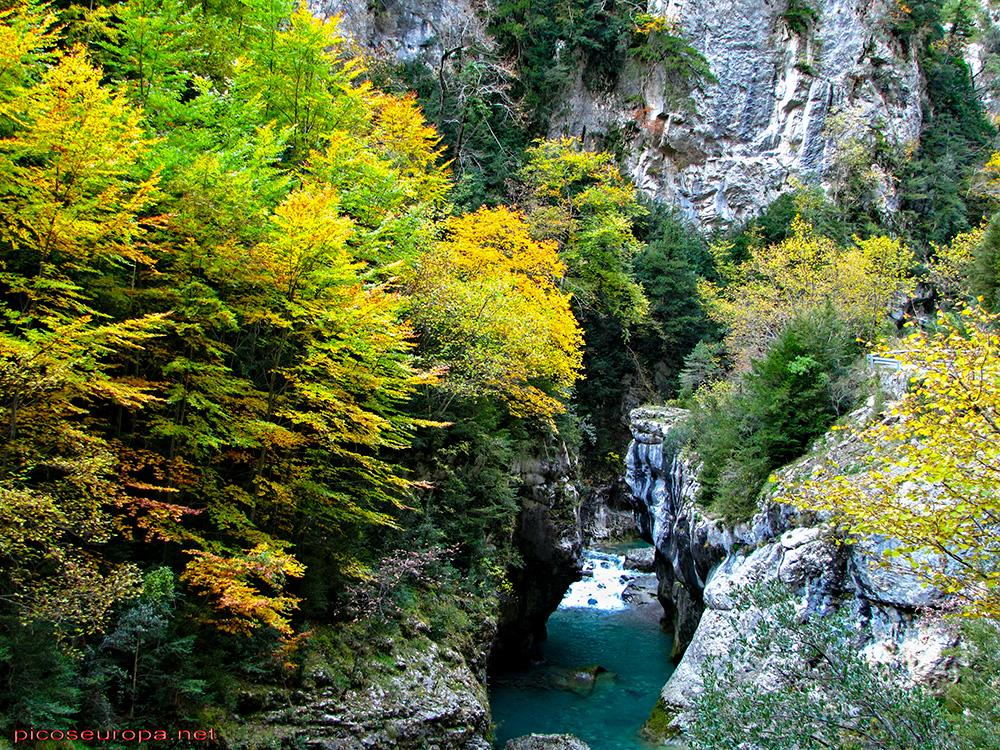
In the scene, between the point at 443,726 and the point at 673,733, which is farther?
the point at 673,733

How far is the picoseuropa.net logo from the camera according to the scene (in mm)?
5770

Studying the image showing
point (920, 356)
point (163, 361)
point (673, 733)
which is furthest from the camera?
point (673, 733)

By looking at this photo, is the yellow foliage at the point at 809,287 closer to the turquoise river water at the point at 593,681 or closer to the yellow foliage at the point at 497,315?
the yellow foliage at the point at 497,315

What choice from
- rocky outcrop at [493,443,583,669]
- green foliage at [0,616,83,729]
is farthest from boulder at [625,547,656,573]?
green foliage at [0,616,83,729]

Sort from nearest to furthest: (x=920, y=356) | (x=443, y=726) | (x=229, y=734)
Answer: (x=920, y=356) → (x=229, y=734) → (x=443, y=726)

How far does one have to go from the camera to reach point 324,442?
9211 millimetres

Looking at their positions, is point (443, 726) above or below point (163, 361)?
below

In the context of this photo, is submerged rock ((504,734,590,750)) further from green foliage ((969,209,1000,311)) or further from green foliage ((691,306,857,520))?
green foliage ((969,209,1000,311))

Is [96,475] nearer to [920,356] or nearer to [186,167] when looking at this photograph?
[186,167]

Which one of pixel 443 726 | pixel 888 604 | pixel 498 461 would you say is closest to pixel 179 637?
pixel 443 726

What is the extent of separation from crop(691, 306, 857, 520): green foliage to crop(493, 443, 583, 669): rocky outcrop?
4.97 m

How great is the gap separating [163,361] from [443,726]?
7483 millimetres

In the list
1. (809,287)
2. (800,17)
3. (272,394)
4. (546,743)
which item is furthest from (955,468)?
(800,17)

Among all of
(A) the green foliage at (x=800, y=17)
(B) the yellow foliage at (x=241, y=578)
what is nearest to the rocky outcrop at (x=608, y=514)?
(B) the yellow foliage at (x=241, y=578)
